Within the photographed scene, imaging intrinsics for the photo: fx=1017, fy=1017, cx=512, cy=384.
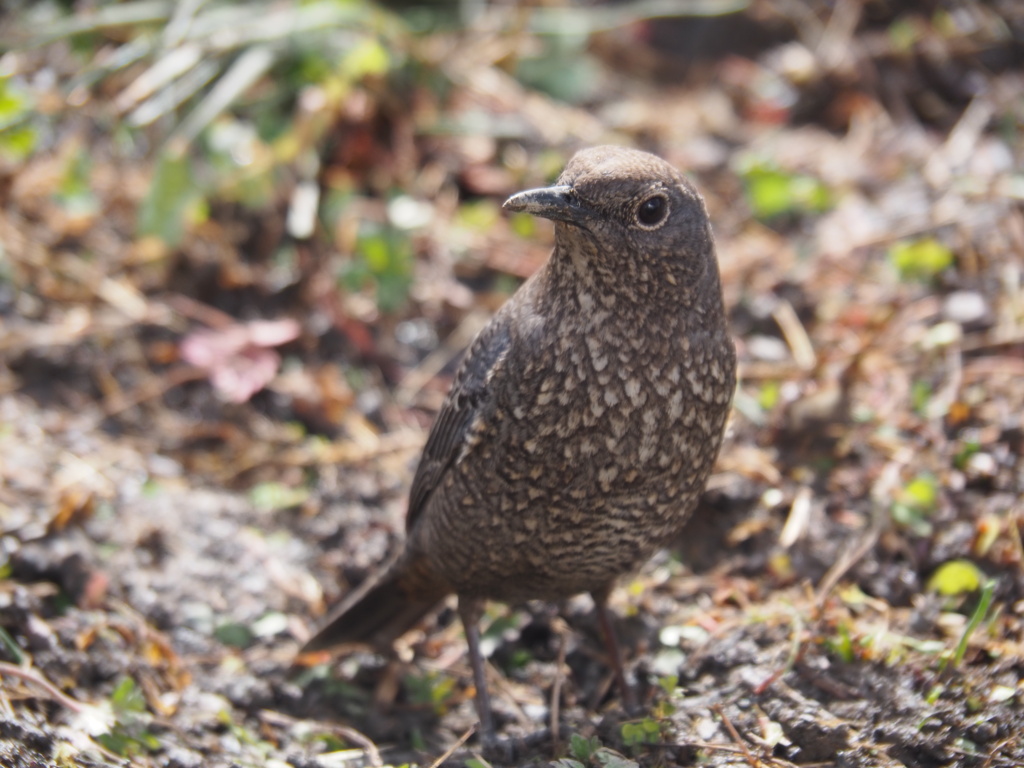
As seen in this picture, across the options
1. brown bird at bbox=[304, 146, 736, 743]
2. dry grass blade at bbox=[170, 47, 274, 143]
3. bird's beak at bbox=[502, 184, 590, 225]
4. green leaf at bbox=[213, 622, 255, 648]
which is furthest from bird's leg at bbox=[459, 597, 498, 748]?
dry grass blade at bbox=[170, 47, 274, 143]

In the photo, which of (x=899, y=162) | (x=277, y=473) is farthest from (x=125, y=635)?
(x=899, y=162)

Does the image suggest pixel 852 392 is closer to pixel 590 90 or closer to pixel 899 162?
pixel 899 162

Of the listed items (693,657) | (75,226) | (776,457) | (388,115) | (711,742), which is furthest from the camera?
(388,115)

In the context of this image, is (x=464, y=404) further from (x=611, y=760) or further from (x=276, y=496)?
(x=276, y=496)

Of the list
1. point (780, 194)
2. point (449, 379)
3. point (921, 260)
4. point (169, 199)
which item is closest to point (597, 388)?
point (449, 379)

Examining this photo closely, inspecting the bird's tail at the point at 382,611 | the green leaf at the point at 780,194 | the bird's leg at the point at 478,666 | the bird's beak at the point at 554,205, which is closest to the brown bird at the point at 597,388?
the bird's beak at the point at 554,205

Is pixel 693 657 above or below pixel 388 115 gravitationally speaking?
below

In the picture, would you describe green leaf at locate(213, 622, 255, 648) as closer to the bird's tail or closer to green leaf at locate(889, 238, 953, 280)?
the bird's tail

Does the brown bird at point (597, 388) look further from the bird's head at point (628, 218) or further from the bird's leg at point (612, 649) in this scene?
the bird's leg at point (612, 649)
